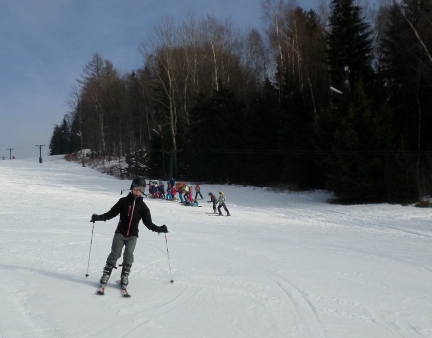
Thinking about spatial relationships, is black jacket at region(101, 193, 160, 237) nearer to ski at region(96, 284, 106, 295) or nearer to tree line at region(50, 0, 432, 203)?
ski at region(96, 284, 106, 295)

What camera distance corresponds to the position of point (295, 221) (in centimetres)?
2030

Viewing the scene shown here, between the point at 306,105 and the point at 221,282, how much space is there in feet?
96.5

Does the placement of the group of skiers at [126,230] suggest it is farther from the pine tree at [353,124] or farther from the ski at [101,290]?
the pine tree at [353,124]

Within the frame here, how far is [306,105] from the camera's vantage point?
3488 centimetres

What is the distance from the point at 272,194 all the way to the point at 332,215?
9.89 metres

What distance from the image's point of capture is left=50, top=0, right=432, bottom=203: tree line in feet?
85.0

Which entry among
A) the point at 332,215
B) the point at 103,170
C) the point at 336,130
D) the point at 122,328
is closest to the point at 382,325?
A: the point at 122,328

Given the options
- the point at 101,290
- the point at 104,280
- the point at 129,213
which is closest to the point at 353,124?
the point at 129,213

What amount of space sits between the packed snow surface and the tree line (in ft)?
32.5

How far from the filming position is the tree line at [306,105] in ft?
85.0

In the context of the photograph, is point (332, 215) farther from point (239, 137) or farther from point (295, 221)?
point (239, 137)

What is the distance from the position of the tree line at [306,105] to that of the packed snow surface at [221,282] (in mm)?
9920

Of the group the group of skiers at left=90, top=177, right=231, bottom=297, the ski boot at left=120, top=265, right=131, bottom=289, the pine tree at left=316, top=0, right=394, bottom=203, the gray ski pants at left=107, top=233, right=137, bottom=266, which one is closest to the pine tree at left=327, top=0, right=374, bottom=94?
the pine tree at left=316, top=0, right=394, bottom=203

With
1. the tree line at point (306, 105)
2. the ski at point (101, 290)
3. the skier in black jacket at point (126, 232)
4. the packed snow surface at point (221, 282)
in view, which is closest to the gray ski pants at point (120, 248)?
the skier in black jacket at point (126, 232)
